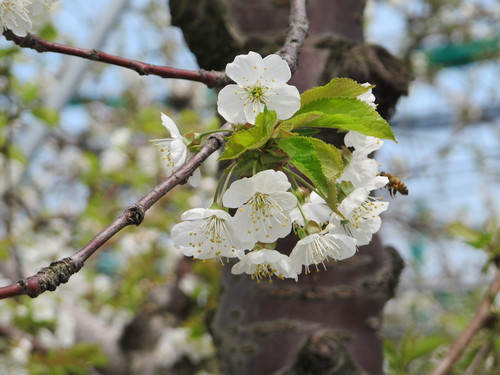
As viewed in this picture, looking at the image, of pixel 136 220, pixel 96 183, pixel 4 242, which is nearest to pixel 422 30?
pixel 96 183

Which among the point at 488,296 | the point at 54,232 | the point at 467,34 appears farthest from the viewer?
the point at 467,34

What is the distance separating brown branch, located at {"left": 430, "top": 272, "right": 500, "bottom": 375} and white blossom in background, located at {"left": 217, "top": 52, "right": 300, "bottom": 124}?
0.78 metres

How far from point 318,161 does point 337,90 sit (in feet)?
0.27

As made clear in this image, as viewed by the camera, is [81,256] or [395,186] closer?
[81,256]

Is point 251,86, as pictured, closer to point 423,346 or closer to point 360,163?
point 360,163

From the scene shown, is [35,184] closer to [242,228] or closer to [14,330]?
[14,330]

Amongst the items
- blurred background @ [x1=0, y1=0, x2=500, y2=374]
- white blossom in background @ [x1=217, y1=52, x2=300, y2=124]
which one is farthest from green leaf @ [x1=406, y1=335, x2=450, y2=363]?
white blossom in background @ [x1=217, y1=52, x2=300, y2=124]

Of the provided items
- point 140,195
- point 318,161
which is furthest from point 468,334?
point 140,195

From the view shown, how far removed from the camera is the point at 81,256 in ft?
1.66

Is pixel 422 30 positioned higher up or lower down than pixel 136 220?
higher up

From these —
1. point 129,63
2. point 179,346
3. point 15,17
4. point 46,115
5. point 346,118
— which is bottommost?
point 346,118

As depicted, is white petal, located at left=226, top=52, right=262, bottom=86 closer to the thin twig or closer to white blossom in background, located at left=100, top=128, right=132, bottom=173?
the thin twig

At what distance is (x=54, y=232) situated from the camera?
10.3ft

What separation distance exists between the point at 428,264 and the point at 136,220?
516 centimetres
